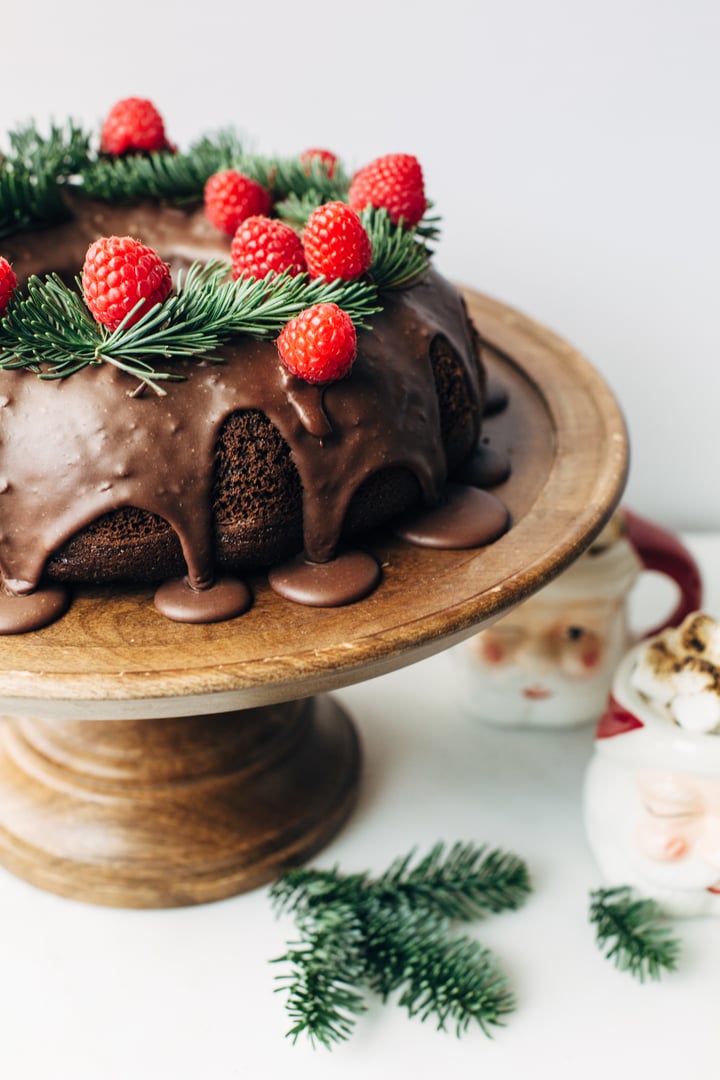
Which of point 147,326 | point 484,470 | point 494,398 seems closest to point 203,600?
point 147,326

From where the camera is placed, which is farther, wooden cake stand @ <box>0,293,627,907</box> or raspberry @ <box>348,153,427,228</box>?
raspberry @ <box>348,153,427,228</box>

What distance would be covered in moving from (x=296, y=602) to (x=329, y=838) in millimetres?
381

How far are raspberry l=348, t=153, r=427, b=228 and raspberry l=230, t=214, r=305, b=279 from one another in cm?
13

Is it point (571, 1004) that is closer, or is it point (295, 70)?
point (571, 1004)

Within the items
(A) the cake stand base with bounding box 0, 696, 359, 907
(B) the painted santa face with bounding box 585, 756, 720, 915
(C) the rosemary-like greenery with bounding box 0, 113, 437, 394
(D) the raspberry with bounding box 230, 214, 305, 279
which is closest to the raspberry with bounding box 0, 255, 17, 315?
(C) the rosemary-like greenery with bounding box 0, 113, 437, 394

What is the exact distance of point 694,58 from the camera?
1.47 m

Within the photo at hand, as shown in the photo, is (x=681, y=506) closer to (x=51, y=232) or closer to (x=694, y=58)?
(x=694, y=58)

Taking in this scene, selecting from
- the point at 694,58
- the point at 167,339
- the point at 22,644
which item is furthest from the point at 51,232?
the point at 694,58

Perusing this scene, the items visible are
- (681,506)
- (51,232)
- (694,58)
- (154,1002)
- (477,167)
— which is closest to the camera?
(154,1002)

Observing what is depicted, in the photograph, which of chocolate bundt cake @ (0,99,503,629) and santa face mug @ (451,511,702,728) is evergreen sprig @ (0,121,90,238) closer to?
chocolate bundt cake @ (0,99,503,629)

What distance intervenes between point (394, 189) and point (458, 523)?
324 mm

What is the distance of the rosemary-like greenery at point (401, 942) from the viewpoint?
1.02 m

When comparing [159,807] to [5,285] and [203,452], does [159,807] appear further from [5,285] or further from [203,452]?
[5,285]

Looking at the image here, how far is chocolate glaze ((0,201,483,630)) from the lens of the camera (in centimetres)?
89
